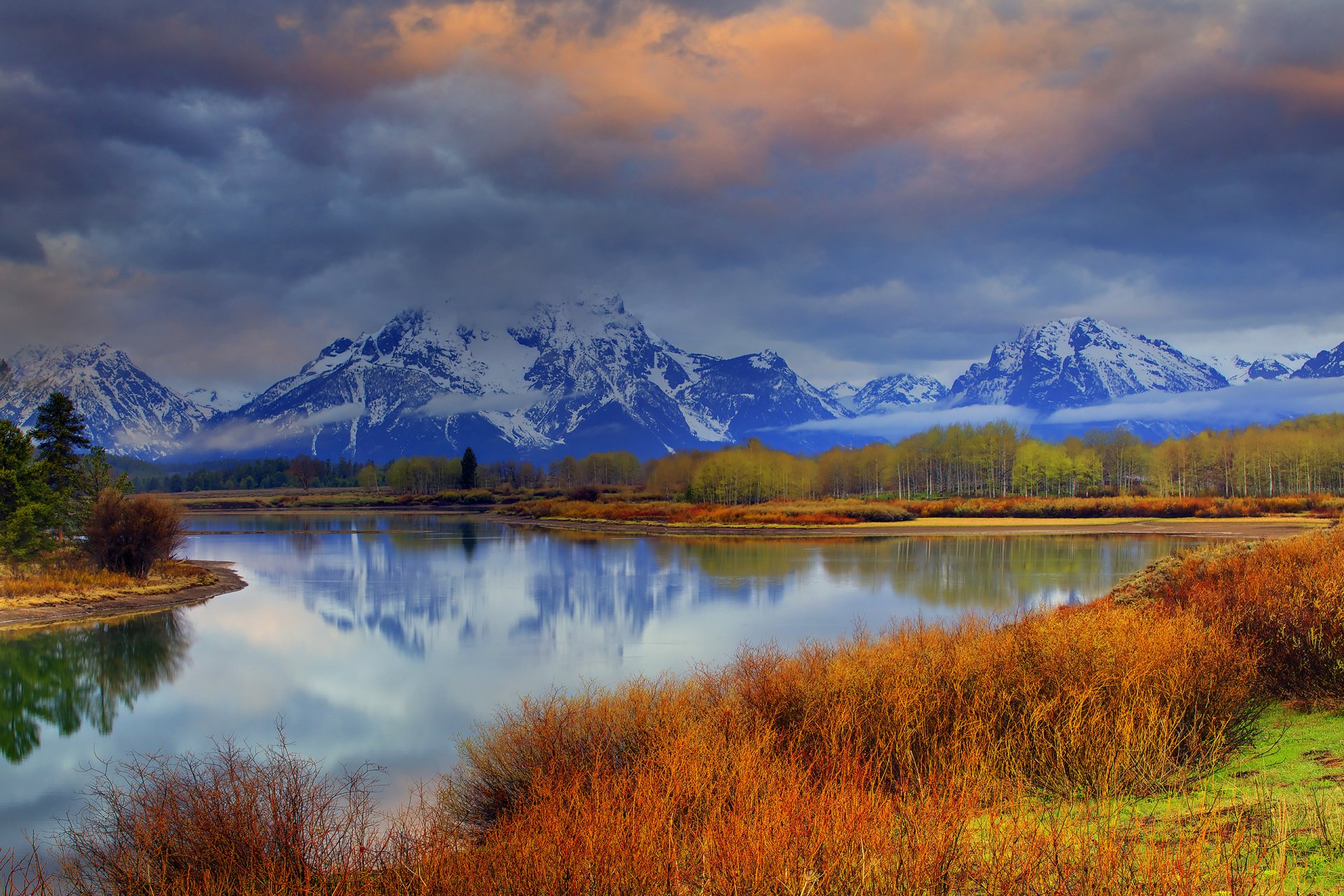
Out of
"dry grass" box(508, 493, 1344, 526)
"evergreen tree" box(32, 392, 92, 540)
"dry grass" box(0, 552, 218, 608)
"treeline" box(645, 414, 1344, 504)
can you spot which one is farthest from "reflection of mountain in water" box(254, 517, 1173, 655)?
"treeline" box(645, 414, 1344, 504)

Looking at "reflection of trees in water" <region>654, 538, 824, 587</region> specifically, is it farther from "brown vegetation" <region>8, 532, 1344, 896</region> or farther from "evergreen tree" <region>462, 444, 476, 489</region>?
"evergreen tree" <region>462, 444, 476, 489</region>

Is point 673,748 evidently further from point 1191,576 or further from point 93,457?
point 93,457

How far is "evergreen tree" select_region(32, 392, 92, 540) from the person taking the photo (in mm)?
39062

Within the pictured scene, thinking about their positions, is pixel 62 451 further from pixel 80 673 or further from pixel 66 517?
pixel 80 673

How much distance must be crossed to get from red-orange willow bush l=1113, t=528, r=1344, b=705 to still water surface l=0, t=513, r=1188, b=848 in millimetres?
6625

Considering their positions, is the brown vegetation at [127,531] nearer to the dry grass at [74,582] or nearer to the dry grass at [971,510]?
the dry grass at [74,582]

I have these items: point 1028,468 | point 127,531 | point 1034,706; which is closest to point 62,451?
point 127,531

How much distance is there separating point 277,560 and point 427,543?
15.1m

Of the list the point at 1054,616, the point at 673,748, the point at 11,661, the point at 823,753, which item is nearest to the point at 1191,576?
the point at 1054,616

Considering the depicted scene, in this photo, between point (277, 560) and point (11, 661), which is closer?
point (11, 661)

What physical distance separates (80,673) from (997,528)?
71097mm

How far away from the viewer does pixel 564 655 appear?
937 inches

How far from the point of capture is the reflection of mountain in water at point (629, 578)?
101 feet

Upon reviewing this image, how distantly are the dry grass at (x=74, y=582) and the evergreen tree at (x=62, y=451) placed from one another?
7.36 feet
